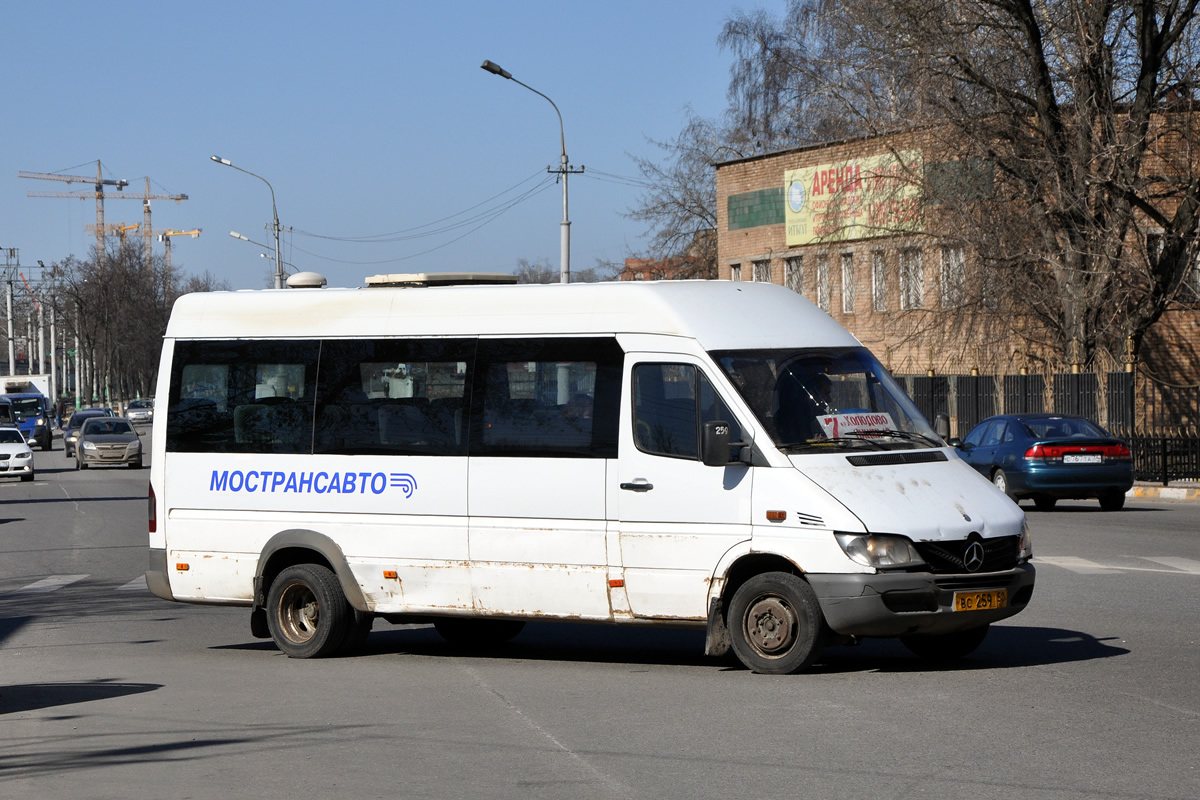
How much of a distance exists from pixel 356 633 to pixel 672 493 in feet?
9.11

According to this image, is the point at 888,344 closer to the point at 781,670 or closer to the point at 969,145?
the point at 969,145

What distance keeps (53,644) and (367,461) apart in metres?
3.35

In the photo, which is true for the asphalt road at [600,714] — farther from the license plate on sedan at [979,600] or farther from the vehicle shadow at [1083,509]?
the vehicle shadow at [1083,509]

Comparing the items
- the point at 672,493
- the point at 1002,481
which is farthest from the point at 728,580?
the point at 1002,481

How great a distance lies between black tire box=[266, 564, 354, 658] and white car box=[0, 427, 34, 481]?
102ft

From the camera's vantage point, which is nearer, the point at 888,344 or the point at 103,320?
the point at 888,344

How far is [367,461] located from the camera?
34.9 ft

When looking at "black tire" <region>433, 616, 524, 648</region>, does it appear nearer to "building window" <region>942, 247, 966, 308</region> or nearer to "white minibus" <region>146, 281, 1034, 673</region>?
"white minibus" <region>146, 281, 1034, 673</region>

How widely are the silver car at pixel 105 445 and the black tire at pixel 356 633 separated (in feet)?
120

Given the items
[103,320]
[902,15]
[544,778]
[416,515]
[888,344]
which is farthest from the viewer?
[103,320]

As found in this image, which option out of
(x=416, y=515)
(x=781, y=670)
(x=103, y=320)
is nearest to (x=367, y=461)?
(x=416, y=515)

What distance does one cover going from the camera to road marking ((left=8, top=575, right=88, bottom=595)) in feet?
52.2

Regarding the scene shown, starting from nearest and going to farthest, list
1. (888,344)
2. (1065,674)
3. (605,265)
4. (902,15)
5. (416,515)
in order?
(1065,674)
(416,515)
(902,15)
(888,344)
(605,265)

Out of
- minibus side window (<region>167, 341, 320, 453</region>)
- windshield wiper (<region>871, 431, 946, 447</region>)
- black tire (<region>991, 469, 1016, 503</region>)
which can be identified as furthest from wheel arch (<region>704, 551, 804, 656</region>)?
black tire (<region>991, 469, 1016, 503</region>)
